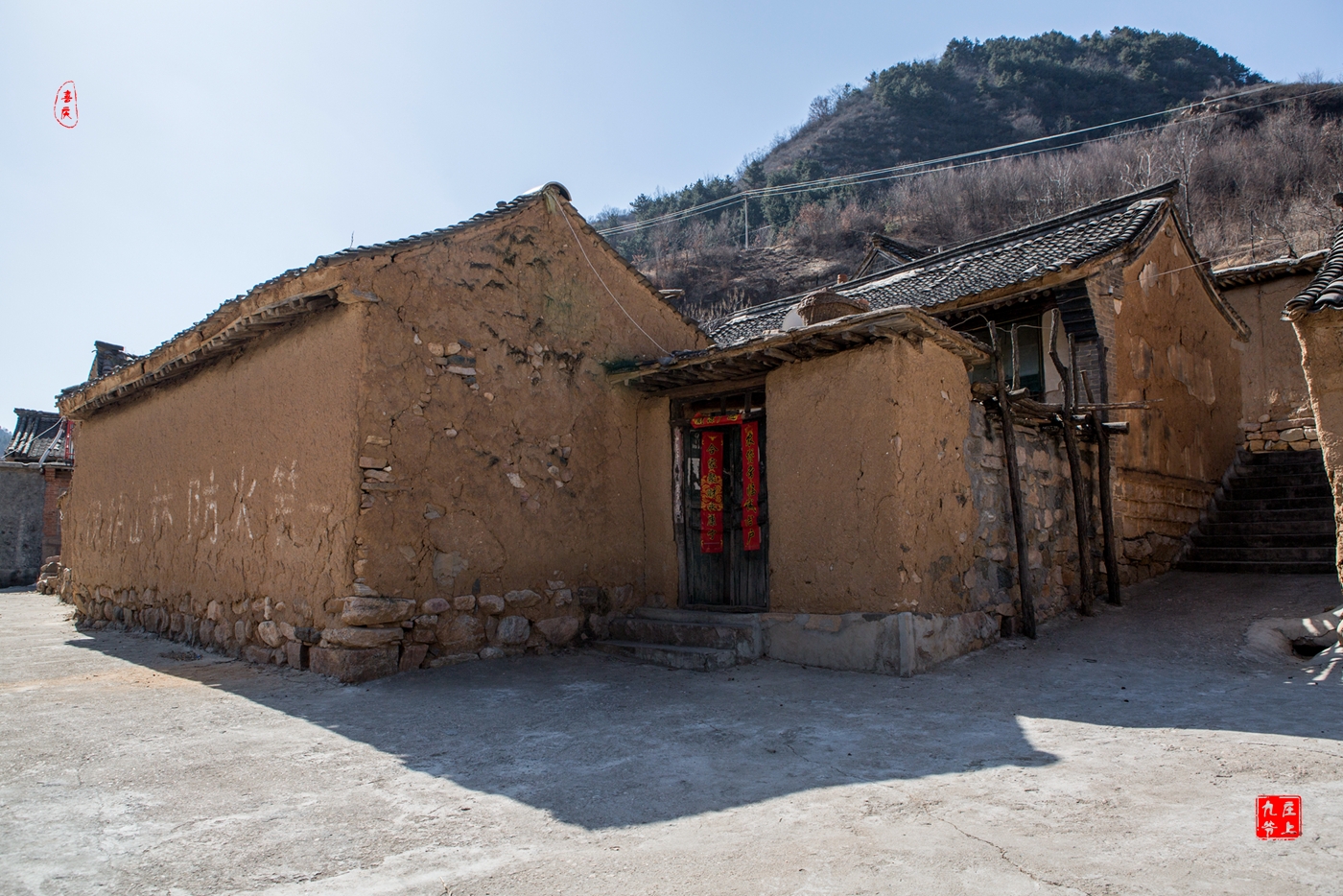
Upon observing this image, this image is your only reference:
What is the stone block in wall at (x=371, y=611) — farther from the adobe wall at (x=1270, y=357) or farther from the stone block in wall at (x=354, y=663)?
the adobe wall at (x=1270, y=357)

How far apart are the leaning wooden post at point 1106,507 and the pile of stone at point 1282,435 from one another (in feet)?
18.0

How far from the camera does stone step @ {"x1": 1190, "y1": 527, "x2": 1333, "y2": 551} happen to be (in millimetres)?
8867

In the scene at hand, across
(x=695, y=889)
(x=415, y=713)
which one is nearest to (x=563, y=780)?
(x=695, y=889)

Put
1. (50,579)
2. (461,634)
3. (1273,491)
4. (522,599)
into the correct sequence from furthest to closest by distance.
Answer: (50,579), (1273,491), (522,599), (461,634)

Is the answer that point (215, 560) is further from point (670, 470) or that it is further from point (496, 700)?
point (670, 470)

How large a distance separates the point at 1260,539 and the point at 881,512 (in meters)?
6.69

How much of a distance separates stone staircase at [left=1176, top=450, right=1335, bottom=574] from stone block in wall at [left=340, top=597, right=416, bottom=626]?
9.30 m

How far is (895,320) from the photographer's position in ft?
18.9

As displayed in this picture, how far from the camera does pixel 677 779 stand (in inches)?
140

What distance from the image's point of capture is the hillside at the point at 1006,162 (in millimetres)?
26969

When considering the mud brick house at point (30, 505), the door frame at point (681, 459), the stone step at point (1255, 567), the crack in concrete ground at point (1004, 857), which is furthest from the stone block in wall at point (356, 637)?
the mud brick house at point (30, 505)

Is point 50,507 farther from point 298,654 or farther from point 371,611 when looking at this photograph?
point 371,611

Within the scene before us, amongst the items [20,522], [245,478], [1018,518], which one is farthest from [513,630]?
[20,522]

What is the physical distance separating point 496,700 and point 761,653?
91.2 inches
